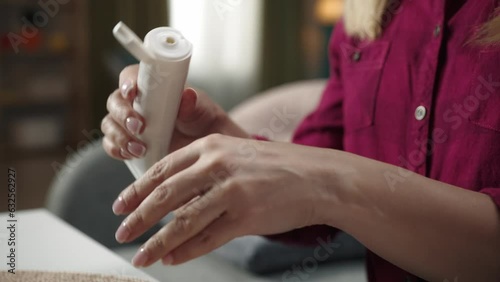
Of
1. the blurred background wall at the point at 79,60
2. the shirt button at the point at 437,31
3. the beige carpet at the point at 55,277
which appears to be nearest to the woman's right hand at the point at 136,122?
the beige carpet at the point at 55,277

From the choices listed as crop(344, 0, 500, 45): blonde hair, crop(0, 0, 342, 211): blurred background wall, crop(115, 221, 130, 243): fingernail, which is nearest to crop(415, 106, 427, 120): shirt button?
crop(344, 0, 500, 45): blonde hair

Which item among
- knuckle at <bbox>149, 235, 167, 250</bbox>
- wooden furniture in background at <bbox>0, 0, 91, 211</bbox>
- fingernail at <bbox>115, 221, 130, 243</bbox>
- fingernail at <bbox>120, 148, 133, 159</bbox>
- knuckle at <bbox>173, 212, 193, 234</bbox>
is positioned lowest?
wooden furniture in background at <bbox>0, 0, 91, 211</bbox>

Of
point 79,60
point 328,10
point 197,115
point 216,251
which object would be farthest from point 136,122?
point 328,10

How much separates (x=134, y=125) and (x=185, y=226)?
0.17 m

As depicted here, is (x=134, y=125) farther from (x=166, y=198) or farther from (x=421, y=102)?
(x=421, y=102)

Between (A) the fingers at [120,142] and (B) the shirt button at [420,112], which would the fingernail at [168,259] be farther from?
(B) the shirt button at [420,112]

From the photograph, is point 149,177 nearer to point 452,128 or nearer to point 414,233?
point 414,233

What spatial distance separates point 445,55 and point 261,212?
361 mm

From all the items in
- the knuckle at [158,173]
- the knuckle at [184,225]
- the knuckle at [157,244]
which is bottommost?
the knuckle at [157,244]

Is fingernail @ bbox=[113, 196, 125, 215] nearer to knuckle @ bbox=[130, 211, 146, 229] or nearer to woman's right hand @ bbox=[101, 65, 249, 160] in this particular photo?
knuckle @ bbox=[130, 211, 146, 229]

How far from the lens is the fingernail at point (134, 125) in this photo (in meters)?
0.60

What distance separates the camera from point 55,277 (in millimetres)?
572

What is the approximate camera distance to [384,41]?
0.80 metres

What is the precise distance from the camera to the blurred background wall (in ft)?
9.74
